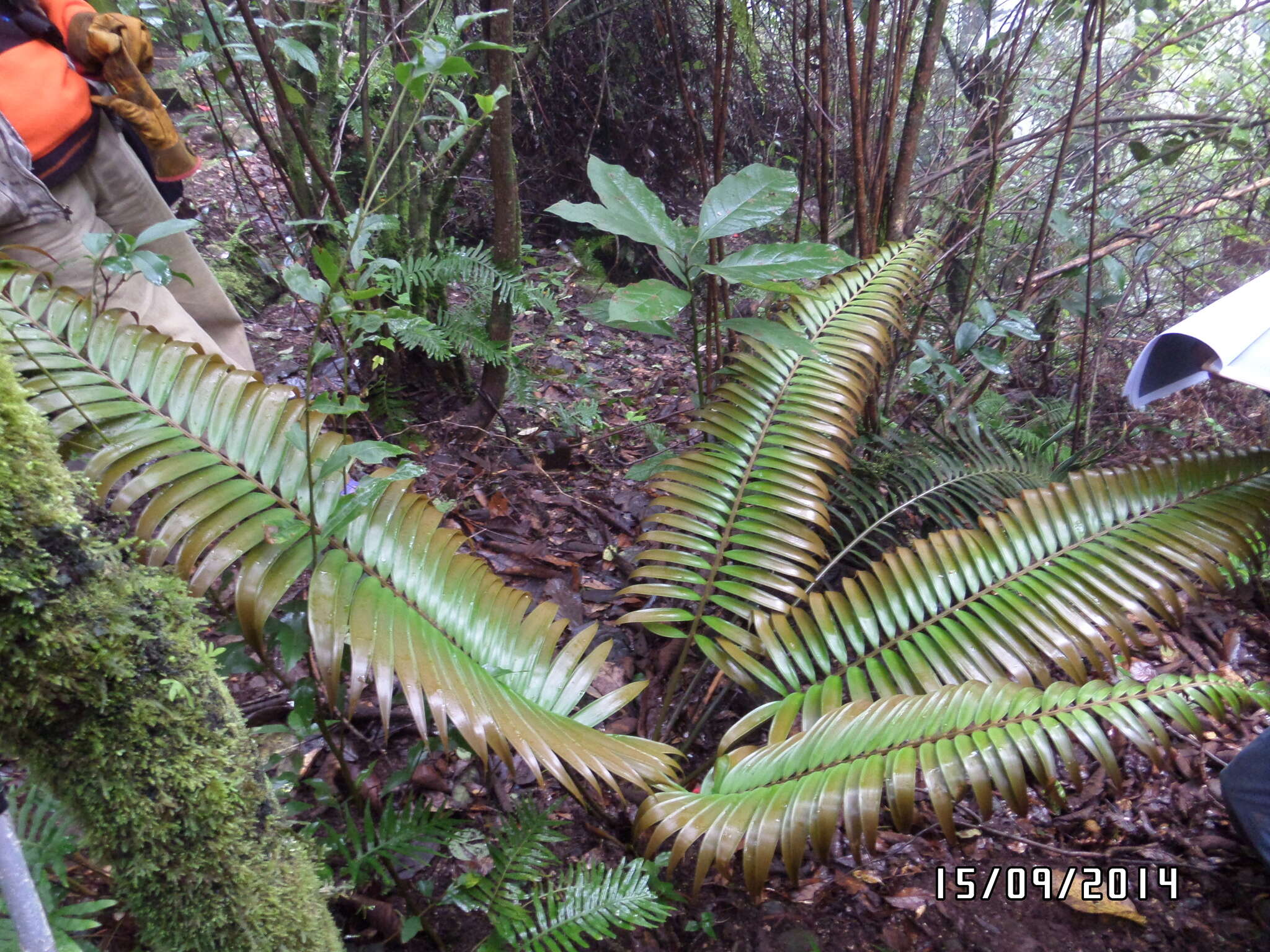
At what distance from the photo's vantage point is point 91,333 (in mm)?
1278

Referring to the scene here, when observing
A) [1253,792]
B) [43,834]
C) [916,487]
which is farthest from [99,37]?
[1253,792]

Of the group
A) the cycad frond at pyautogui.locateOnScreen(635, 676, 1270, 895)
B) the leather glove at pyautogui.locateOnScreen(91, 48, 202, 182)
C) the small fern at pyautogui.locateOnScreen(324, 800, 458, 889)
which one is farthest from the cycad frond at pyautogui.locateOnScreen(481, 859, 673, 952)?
the leather glove at pyautogui.locateOnScreen(91, 48, 202, 182)

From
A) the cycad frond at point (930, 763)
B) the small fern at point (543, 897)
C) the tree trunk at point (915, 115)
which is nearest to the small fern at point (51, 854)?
the small fern at point (543, 897)

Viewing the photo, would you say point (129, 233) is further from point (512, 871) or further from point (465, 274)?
point (512, 871)

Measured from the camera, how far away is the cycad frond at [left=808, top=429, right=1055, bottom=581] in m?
2.31

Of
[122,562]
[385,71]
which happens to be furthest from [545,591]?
[385,71]

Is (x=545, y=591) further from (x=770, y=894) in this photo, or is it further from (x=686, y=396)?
(x=686, y=396)

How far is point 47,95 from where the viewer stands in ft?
5.90

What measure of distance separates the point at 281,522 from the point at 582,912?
92 centimetres

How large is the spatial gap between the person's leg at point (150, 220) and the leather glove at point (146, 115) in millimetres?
64

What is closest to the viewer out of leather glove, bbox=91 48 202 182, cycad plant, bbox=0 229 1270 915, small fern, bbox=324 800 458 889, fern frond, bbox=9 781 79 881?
fern frond, bbox=9 781 79 881

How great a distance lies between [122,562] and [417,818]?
87cm

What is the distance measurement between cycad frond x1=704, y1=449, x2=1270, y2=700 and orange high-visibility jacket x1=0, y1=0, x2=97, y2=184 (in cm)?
217
